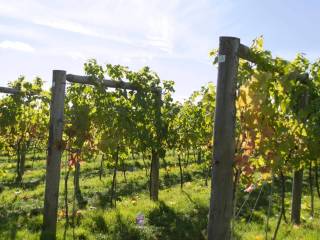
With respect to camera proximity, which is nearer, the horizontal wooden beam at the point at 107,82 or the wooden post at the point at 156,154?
the horizontal wooden beam at the point at 107,82

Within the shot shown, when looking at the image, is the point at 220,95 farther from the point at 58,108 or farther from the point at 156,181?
the point at 156,181

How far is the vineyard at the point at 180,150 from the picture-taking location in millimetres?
4246

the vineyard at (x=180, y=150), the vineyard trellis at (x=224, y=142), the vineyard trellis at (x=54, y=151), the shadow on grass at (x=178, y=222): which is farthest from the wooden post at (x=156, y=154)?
the vineyard trellis at (x=224, y=142)

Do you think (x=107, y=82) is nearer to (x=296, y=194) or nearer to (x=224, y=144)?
(x=296, y=194)

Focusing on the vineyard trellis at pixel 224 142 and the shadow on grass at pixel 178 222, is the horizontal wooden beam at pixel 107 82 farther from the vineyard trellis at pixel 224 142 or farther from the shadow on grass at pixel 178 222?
the vineyard trellis at pixel 224 142

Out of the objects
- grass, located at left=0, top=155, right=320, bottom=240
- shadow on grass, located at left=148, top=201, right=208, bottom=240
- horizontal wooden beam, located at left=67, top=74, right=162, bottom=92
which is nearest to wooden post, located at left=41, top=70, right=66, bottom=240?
grass, located at left=0, top=155, right=320, bottom=240

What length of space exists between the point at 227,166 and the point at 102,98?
4.39 metres

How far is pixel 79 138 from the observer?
7184 mm

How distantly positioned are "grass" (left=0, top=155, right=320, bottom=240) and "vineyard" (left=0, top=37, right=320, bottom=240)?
29 millimetres

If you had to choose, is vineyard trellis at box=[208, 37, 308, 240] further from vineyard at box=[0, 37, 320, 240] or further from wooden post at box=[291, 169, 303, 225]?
wooden post at box=[291, 169, 303, 225]

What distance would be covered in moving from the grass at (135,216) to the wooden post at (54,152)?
0.32m

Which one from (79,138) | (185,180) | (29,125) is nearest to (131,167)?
(185,180)

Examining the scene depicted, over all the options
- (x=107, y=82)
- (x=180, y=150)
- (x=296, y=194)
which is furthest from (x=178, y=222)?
(x=180, y=150)

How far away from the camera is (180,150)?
1388 centimetres
